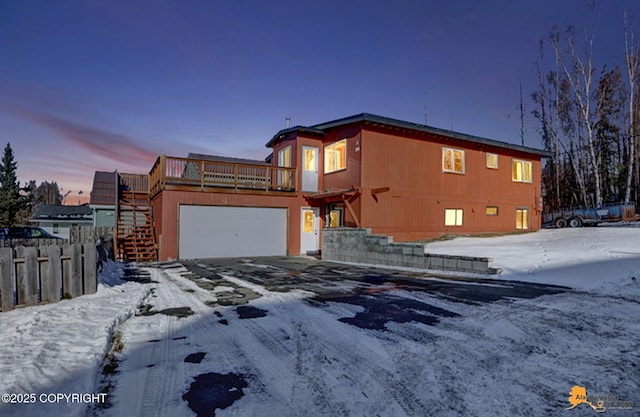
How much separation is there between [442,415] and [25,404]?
116 inches

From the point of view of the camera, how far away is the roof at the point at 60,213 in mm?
31891

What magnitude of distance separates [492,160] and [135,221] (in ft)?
64.3

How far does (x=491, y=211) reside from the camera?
1728 centimetres

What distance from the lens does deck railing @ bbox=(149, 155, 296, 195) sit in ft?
44.4

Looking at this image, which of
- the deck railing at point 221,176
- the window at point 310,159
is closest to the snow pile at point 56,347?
the deck railing at point 221,176

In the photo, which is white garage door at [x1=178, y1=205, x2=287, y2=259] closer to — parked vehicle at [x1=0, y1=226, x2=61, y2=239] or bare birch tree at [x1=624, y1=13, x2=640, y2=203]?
parked vehicle at [x1=0, y1=226, x2=61, y2=239]

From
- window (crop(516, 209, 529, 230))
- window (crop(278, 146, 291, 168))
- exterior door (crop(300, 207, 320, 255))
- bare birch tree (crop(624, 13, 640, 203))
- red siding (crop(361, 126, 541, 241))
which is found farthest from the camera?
bare birch tree (crop(624, 13, 640, 203))

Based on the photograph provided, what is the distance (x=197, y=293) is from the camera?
6.45 metres

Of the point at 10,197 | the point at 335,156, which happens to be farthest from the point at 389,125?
the point at 10,197

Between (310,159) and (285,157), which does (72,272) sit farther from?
(285,157)

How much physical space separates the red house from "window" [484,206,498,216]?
0.05m

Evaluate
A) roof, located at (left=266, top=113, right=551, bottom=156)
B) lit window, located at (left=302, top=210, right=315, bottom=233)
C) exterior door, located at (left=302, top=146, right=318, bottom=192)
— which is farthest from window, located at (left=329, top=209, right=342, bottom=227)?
roof, located at (left=266, top=113, right=551, bottom=156)

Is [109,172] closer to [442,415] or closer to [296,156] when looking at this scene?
[296,156]

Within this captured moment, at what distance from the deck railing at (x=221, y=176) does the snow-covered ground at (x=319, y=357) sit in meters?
8.73
